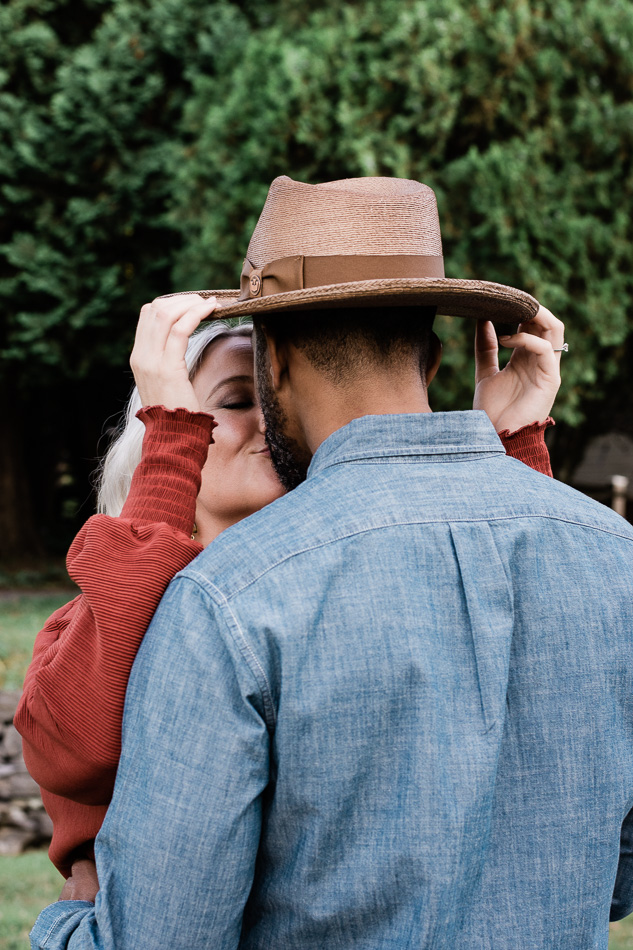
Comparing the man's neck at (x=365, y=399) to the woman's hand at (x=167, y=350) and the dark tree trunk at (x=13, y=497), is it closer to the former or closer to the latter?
the woman's hand at (x=167, y=350)

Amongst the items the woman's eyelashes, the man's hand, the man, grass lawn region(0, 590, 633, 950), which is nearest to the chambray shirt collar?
the man

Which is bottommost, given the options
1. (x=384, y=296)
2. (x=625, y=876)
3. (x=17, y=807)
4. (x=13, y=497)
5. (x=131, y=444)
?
(x=13, y=497)

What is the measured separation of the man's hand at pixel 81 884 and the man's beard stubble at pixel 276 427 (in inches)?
34.1

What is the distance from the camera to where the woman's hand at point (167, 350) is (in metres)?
1.63

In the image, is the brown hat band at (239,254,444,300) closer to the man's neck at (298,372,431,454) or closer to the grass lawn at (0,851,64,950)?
the man's neck at (298,372,431,454)

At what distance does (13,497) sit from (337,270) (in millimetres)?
15363

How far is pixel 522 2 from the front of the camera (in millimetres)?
8430

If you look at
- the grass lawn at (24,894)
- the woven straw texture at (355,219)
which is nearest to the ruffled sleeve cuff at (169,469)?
the woven straw texture at (355,219)

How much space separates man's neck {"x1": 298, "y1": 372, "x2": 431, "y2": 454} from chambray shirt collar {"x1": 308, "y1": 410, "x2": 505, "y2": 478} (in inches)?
1.7

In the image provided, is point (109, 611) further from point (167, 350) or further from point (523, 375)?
point (523, 375)

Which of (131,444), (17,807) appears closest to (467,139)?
(17,807)

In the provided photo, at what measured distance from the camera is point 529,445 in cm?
201

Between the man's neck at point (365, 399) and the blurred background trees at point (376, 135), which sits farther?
the blurred background trees at point (376, 135)

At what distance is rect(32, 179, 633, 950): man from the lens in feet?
3.97
